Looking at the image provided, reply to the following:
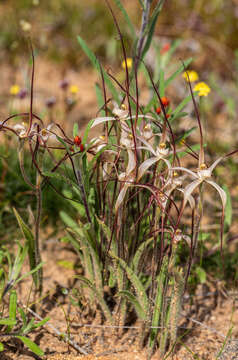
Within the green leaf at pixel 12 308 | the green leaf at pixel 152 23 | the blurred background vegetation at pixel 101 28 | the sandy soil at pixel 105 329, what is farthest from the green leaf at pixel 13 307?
the blurred background vegetation at pixel 101 28

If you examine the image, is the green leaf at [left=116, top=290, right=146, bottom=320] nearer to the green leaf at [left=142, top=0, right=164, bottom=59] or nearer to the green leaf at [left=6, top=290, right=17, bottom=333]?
the green leaf at [left=6, top=290, right=17, bottom=333]

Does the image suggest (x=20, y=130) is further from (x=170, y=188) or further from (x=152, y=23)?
(x=152, y=23)

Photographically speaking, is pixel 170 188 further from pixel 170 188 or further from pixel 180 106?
pixel 180 106

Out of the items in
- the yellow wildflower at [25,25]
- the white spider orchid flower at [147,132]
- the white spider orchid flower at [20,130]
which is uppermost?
the yellow wildflower at [25,25]

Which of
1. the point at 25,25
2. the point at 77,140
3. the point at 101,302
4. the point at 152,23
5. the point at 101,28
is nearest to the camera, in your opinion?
the point at 77,140

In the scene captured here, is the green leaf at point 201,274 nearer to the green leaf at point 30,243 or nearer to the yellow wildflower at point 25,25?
the green leaf at point 30,243

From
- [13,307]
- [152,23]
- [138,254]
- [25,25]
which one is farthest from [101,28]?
[13,307]

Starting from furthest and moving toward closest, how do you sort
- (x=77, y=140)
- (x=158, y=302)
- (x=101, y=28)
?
(x=101, y=28) → (x=158, y=302) → (x=77, y=140)

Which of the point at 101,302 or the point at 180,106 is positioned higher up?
the point at 180,106

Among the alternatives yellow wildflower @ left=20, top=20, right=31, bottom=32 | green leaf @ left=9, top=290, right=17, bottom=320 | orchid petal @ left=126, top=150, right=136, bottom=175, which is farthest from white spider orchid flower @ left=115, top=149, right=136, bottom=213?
yellow wildflower @ left=20, top=20, right=31, bottom=32

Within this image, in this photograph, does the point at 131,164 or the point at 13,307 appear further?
the point at 13,307

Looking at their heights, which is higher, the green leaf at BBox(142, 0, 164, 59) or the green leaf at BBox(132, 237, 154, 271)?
the green leaf at BBox(142, 0, 164, 59)

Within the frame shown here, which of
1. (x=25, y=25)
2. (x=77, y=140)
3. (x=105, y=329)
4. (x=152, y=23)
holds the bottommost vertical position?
(x=105, y=329)

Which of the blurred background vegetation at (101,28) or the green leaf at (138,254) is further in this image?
the blurred background vegetation at (101,28)
